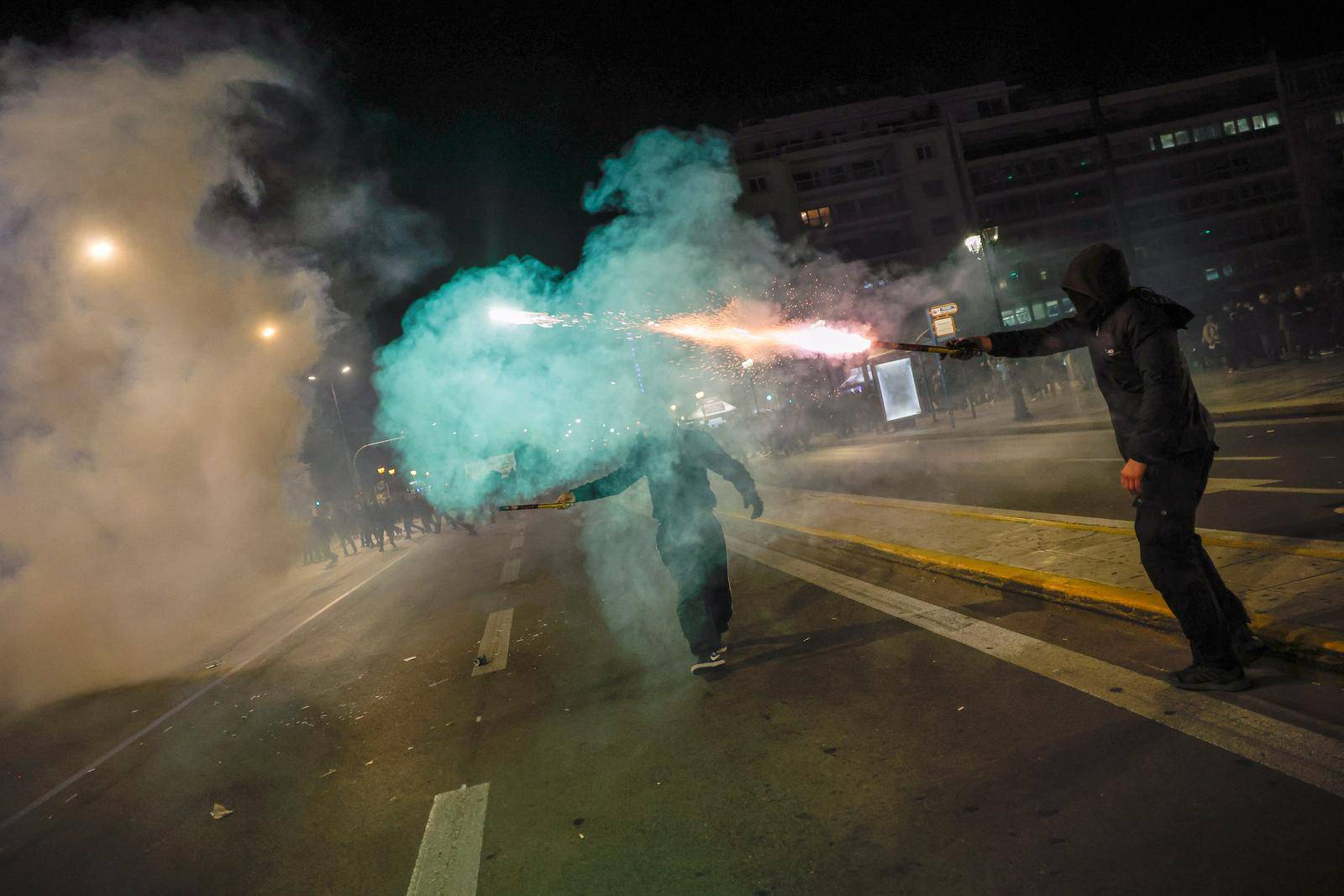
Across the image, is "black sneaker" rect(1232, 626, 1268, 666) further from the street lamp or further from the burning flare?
the street lamp

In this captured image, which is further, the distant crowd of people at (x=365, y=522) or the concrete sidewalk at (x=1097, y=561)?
the distant crowd of people at (x=365, y=522)

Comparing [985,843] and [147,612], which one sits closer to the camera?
[985,843]

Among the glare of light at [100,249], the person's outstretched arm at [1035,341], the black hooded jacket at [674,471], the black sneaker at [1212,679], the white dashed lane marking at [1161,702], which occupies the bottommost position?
the white dashed lane marking at [1161,702]

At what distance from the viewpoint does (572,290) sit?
12016 millimetres

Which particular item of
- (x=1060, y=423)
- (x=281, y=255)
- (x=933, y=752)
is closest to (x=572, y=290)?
(x=281, y=255)

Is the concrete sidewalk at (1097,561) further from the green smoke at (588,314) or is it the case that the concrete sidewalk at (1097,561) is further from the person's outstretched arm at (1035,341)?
the green smoke at (588,314)

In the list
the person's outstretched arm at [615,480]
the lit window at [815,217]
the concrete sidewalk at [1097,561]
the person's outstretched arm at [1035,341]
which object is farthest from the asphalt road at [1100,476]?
the lit window at [815,217]

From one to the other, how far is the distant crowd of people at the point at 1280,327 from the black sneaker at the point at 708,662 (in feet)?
59.8

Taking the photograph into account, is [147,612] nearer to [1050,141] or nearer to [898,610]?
[898,610]

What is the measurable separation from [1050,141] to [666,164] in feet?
157

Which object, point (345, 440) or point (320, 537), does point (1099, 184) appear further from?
point (320, 537)

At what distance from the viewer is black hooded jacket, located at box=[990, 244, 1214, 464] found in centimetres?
323

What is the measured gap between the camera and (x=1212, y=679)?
3346mm

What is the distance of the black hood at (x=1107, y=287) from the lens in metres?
3.38
